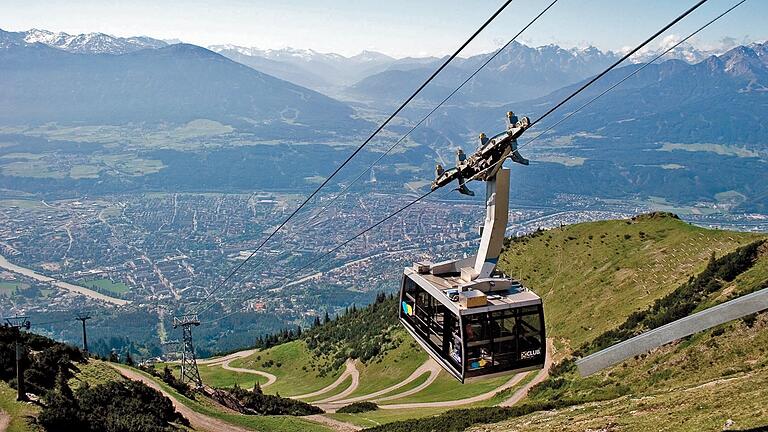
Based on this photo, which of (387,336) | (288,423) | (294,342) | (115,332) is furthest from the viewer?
(115,332)

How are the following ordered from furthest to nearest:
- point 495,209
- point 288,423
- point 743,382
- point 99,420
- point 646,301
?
point 646,301
point 288,423
point 99,420
point 743,382
point 495,209

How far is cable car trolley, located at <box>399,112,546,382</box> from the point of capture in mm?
21016

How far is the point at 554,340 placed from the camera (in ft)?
179

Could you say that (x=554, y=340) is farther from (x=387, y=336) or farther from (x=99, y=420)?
(x=99, y=420)

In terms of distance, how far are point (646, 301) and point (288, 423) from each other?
30733 mm

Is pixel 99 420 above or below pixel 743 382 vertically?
below

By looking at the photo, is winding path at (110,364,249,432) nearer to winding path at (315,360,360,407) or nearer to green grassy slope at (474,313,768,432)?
green grassy slope at (474,313,768,432)

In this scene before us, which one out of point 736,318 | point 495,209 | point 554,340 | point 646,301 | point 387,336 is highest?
point 495,209

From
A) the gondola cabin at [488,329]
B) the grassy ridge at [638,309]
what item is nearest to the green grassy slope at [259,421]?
the grassy ridge at [638,309]

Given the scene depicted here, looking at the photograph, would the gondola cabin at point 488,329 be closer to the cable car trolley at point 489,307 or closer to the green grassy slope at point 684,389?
the cable car trolley at point 489,307

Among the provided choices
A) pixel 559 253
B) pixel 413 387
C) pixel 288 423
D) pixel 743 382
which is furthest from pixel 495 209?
pixel 559 253

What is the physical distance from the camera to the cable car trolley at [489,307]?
21016mm

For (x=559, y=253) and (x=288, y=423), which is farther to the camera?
(x=559, y=253)

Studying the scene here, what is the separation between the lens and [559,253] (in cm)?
7569
